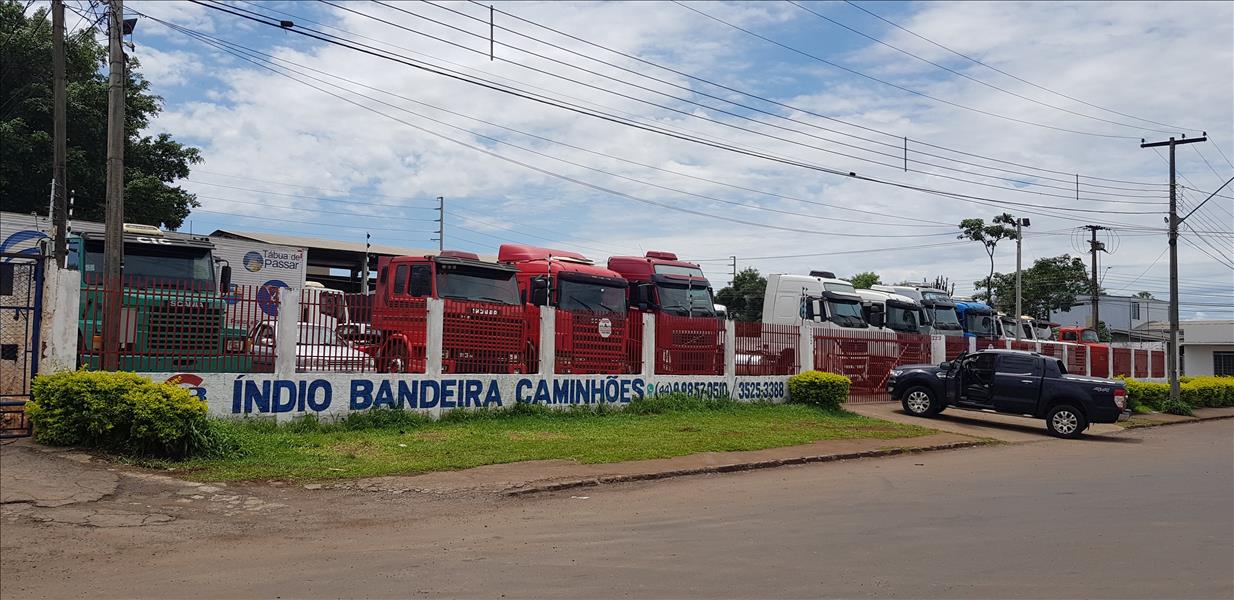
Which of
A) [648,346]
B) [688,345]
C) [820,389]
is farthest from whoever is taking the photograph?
[820,389]

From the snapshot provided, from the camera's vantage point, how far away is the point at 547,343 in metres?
16.4

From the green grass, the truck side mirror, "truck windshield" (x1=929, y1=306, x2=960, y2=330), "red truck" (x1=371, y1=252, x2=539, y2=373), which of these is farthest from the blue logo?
"truck windshield" (x1=929, y1=306, x2=960, y2=330)

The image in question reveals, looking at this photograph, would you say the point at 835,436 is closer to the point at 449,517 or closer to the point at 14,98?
the point at 449,517

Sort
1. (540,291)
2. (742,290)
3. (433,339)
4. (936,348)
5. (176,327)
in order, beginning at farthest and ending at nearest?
(742,290)
(936,348)
(540,291)
(433,339)
(176,327)

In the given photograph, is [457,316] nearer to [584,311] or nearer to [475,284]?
[475,284]

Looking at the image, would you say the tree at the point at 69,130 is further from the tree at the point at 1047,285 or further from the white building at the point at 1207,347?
the white building at the point at 1207,347

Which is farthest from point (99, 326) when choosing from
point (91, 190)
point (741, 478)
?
point (91, 190)

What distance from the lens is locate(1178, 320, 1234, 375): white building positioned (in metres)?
56.0

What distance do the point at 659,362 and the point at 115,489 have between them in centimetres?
1149

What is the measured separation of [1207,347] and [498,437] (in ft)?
197

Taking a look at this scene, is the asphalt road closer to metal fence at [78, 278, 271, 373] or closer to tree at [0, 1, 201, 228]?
metal fence at [78, 278, 271, 373]

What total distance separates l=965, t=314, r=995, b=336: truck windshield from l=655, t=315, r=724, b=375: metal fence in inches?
601

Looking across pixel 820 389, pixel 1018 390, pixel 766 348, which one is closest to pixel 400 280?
pixel 766 348

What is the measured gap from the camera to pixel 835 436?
53.8ft
